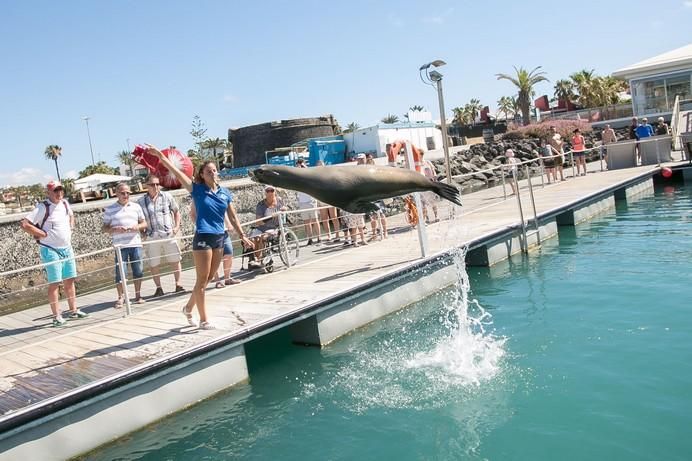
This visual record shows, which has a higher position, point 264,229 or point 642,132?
point 642,132

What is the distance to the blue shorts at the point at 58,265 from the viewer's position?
26.5 ft

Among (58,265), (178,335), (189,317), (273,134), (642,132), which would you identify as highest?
(273,134)

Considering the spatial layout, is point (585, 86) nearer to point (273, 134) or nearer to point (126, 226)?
point (273, 134)

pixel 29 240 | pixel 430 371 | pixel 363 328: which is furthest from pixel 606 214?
pixel 29 240

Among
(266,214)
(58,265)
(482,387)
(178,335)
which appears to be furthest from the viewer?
(266,214)

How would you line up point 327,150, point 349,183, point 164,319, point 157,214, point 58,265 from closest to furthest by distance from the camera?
point 349,183
point 58,265
point 164,319
point 157,214
point 327,150

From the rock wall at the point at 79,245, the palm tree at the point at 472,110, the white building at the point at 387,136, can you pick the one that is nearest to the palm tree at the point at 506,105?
the palm tree at the point at 472,110

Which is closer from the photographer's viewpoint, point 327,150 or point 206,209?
point 206,209

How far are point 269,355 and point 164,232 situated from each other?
8.98ft

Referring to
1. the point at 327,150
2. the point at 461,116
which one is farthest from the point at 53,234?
the point at 461,116

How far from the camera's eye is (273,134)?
171 feet

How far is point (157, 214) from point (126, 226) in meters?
0.62

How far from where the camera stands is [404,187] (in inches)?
200

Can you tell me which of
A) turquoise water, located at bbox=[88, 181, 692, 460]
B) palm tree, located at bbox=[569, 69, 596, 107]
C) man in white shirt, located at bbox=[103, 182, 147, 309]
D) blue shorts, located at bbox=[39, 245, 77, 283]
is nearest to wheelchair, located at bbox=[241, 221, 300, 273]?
man in white shirt, located at bbox=[103, 182, 147, 309]
